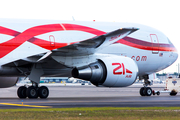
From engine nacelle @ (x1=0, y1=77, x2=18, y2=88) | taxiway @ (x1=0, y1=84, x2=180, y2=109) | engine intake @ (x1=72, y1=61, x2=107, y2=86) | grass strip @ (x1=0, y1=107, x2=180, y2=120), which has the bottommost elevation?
grass strip @ (x1=0, y1=107, x2=180, y2=120)

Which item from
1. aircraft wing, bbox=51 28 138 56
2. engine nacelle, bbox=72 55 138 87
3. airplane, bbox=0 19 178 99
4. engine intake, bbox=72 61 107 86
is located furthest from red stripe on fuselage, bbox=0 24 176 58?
engine nacelle, bbox=72 55 138 87

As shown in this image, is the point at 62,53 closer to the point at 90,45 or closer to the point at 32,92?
the point at 90,45

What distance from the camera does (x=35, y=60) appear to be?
68.8 ft

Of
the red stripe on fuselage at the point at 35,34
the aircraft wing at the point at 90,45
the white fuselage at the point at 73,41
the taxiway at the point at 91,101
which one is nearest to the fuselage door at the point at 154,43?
the white fuselage at the point at 73,41

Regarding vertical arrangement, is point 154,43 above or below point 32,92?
above

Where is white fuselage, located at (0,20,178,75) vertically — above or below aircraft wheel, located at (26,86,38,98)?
above

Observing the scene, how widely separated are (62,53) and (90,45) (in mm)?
1724

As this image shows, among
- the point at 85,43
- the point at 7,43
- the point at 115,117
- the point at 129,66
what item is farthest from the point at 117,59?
the point at 115,117

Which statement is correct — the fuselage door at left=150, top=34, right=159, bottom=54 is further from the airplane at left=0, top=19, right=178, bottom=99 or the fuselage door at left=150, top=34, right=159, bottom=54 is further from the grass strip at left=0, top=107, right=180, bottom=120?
the grass strip at left=0, top=107, right=180, bottom=120

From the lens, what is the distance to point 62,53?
20.5 metres

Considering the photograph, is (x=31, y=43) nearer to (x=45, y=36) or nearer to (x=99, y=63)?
(x=45, y=36)

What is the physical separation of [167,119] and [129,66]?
1002 centimetres

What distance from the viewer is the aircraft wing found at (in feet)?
63.6

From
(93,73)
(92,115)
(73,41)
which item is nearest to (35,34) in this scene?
(73,41)
